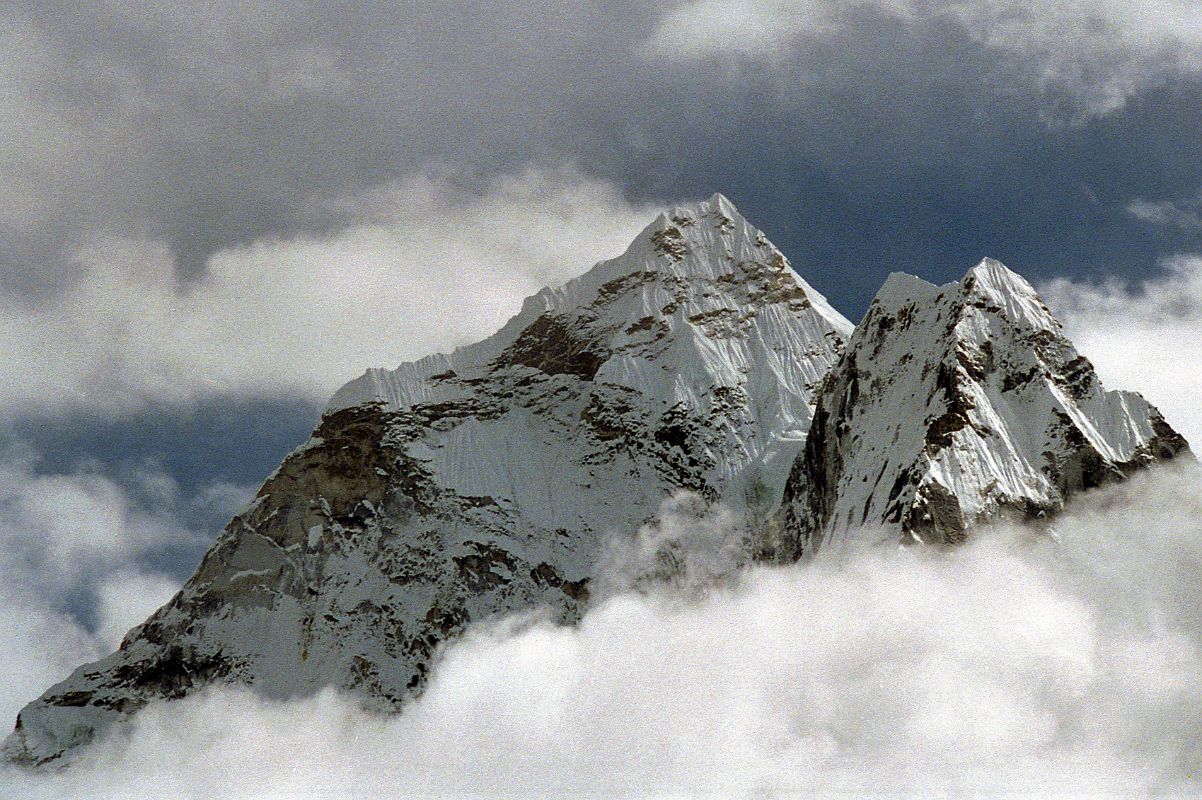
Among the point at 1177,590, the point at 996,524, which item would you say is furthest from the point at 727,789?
the point at 1177,590

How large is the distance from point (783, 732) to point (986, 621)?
25.6m

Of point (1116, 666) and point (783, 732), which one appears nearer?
point (1116, 666)

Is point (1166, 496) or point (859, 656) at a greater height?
point (1166, 496)

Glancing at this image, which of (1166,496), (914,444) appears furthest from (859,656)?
(1166,496)

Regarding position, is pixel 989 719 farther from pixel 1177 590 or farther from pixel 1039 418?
pixel 1039 418

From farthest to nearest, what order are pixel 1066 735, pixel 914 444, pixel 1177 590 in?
1. pixel 914 444
2. pixel 1177 590
3. pixel 1066 735

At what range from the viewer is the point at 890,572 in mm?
180000

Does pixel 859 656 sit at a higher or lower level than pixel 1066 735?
higher

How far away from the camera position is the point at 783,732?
611 ft

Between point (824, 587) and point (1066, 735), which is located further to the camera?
point (824, 587)

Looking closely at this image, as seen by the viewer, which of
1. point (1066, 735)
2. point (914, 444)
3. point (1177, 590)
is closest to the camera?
point (1066, 735)

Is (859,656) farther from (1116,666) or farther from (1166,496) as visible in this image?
(1166,496)

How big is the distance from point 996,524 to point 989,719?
75.7 ft

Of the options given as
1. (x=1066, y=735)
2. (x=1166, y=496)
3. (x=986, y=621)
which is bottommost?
(x=1066, y=735)
